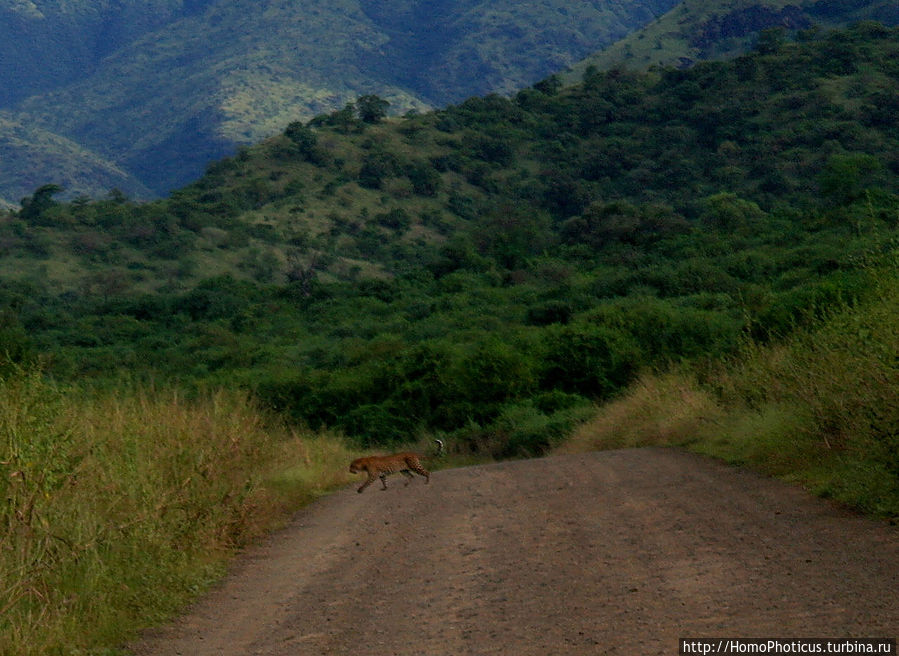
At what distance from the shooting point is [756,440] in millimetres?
13312

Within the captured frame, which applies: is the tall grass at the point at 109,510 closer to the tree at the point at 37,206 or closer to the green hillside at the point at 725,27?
the tree at the point at 37,206

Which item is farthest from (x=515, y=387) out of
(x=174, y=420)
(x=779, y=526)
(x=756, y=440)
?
(x=779, y=526)

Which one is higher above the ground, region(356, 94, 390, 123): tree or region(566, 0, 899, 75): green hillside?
region(566, 0, 899, 75): green hillside

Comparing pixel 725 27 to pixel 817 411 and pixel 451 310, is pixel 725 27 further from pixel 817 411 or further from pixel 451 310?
pixel 817 411

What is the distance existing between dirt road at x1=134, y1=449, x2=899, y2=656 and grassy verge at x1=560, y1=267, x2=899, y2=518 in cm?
47

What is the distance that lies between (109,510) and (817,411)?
6.94 metres

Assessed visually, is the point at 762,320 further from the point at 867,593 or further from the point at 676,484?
the point at 867,593

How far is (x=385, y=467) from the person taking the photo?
15.2 m

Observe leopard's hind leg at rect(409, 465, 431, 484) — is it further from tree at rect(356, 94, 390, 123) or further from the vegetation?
tree at rect(356, 94, 390, 123)

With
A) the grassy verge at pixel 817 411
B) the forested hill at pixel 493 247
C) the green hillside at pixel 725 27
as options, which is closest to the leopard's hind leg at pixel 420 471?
the grassy verge at pixel 817 411

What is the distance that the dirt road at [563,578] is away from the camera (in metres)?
5.89

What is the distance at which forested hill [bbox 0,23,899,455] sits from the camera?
31.6 m

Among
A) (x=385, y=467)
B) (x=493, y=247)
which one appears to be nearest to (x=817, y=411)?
(x=385, y=467)

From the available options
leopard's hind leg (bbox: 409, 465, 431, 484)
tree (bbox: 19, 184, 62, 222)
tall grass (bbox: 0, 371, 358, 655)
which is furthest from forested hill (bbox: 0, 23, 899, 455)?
tall grass (bbox: 0, 371, 358, 655)
